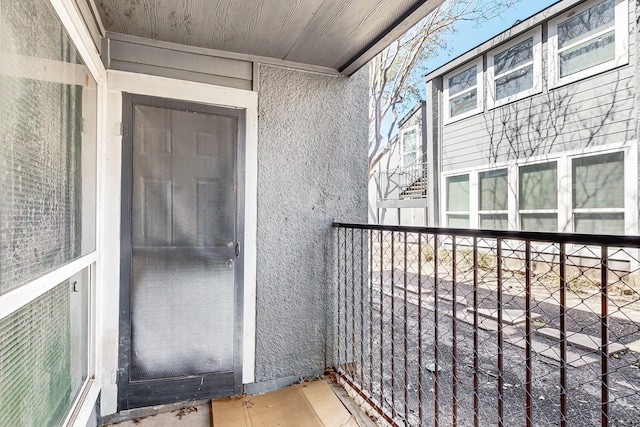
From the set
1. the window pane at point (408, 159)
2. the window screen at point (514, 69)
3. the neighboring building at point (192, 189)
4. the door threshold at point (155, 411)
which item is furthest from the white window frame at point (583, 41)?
the door threshold at point (155, 411)

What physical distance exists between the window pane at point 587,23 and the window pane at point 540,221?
285 cm

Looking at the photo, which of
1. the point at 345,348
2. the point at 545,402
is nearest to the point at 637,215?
the point at 545,402

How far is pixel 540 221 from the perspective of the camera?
5820 mm

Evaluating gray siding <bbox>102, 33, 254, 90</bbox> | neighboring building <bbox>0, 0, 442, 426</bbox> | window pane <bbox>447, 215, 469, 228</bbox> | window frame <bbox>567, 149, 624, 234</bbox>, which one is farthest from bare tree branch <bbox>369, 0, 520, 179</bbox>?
gray siding <bbox>102, 33, 254, 90</bbox>

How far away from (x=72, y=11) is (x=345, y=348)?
8.03 feet

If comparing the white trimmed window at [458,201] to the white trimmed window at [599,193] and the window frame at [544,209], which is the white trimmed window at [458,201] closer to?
the window frame at [544,209]

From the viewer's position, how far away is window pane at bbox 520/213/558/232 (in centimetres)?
557

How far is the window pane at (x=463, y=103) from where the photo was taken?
7047mm

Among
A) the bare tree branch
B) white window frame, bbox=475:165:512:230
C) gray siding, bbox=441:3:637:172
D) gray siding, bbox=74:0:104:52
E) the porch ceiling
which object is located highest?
the bare tree branch

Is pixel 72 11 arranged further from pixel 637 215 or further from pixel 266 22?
pixel 637 215

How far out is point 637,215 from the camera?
4.48 metres

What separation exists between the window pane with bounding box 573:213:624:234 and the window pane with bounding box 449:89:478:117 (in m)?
3.11

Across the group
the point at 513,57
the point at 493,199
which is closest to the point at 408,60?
the point at 513,57

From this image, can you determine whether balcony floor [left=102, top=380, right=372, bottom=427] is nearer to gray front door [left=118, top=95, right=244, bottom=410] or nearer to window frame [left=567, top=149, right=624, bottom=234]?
gray front door [left=118, top=95, right=244, bottom=410]
